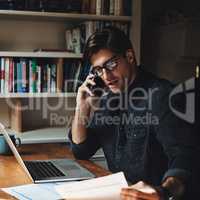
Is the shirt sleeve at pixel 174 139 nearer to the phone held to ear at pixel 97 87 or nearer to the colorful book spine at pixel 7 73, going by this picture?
the phone held to ear at pixel 97 87

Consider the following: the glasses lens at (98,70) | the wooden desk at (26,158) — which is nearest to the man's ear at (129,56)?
the glasses lens at (98,70)

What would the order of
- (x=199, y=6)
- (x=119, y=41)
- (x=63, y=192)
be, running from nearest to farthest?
(x=63, y=192) → (x=119, y=41) → (x=199, y=6)

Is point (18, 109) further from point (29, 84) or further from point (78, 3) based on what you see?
point (78, 3)

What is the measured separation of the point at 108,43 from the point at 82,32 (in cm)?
110

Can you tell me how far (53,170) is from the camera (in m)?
1.74

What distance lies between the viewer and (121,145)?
1.99 metres

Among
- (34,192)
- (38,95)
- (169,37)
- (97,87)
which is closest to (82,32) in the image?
(38,95)

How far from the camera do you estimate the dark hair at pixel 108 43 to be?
6.33 feet

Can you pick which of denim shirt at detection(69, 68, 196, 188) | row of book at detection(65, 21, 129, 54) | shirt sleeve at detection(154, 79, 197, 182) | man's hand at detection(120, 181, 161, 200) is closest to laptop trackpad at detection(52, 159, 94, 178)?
denim shirt at detection(69, 68, 196, 188)

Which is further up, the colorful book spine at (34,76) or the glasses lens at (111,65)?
the glasses lens at (111,65)

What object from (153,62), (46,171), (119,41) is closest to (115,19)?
(153,62)

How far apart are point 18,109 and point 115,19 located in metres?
0.93

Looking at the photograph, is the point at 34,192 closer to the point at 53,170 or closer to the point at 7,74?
the point at 53,170

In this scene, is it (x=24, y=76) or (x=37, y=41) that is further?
(x=37, y=41)
